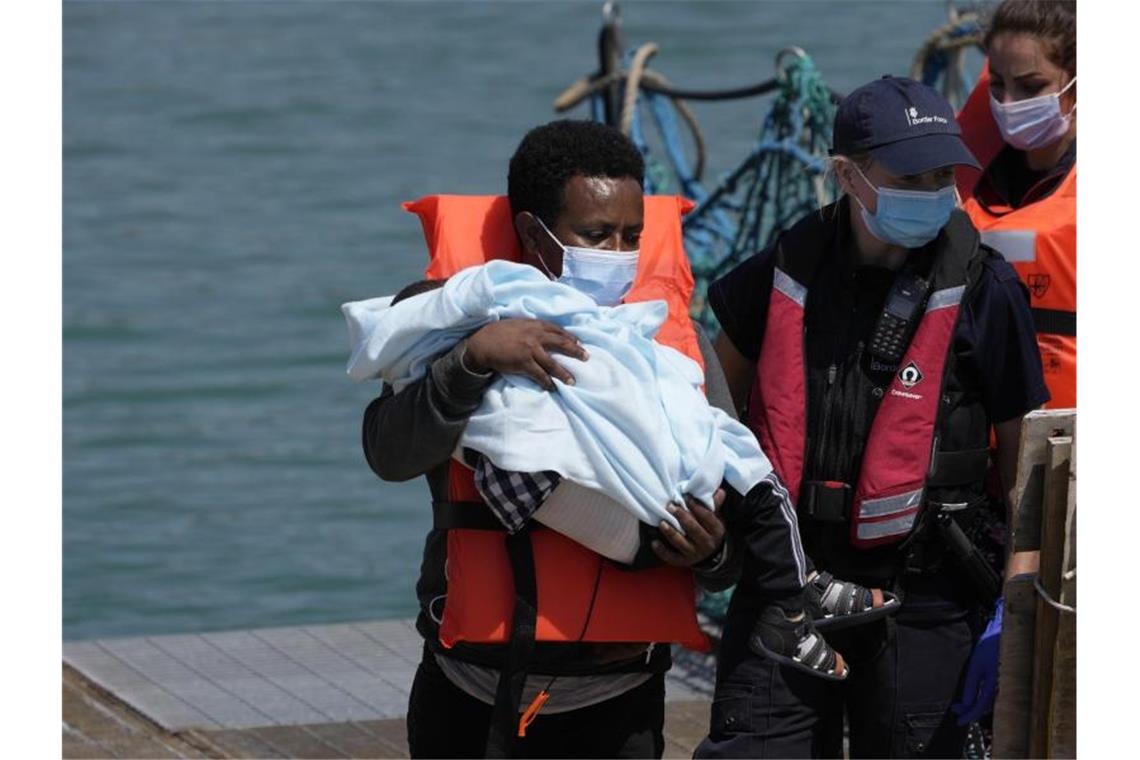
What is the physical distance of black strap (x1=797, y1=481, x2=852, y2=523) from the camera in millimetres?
3961

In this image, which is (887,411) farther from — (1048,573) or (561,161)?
(561,161)

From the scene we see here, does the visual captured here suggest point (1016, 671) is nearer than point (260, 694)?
Yes

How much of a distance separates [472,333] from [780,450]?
0.65 meters

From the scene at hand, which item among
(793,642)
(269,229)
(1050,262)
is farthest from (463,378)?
(269,229)

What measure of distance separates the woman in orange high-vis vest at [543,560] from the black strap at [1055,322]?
3.18 feet

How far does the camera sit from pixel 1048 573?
349cm

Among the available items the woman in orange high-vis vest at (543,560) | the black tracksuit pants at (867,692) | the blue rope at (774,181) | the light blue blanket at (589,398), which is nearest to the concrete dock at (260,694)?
the blue rope at (774,181)

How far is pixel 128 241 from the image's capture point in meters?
14.7

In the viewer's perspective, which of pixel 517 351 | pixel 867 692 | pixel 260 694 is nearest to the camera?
pixel 517 351

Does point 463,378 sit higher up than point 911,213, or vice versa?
point 911,213

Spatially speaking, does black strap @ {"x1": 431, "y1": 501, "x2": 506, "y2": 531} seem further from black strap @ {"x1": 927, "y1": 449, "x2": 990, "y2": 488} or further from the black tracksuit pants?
black strap @ {"x1": 927, "y1": 449, "x2": 990, "y2": 488}

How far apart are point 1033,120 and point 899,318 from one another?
2.43 ft

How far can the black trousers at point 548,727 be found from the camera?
3.76 metres

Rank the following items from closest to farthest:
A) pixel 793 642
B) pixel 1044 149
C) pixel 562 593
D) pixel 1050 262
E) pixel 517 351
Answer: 1. pixel 517 351
2. pixel 562 593
3. pixel 793 642
4. pixel 1050 262
5. pixel 1044 149
